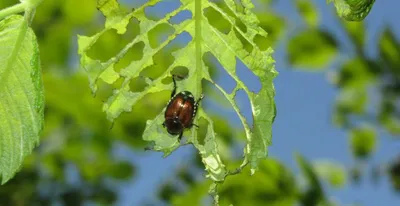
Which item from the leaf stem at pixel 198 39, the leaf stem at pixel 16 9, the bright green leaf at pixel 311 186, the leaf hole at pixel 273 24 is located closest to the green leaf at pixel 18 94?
the leaf stem at pixel 16 9

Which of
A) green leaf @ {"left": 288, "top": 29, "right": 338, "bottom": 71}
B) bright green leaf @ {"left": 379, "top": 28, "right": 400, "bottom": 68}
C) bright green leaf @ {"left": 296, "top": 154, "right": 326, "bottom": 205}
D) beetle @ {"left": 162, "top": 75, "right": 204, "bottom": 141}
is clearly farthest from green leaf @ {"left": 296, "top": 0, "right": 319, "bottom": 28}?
beetle @ {"left": 162, "top": 75, "right": 204, "bottom": 141}

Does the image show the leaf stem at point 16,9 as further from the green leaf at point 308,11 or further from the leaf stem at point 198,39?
the green leaf at point 308,11

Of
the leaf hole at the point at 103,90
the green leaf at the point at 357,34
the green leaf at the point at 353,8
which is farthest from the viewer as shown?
the leaf hole at the point at 103,90

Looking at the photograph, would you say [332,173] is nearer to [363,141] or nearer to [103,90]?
[363,141]

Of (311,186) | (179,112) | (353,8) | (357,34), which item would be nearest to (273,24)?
(357,34)

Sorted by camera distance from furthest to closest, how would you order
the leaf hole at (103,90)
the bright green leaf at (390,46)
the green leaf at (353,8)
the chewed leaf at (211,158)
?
the leaf hole at (103,90), the bright green leaf at (390,46), the chewed leaf at (211,158), the green leaf at (353,8)

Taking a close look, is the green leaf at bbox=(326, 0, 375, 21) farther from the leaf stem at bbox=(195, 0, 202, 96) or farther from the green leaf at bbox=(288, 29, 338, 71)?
the green leaf at bbox=(288, 29, 338, 71)
